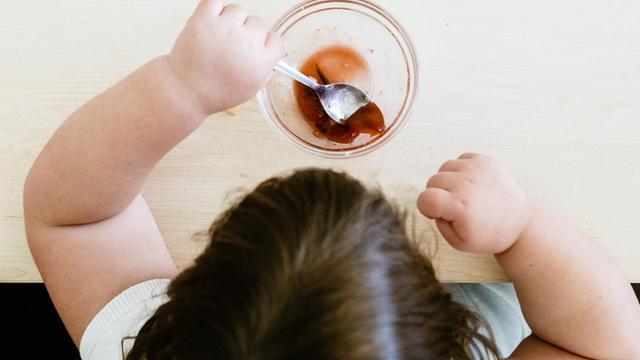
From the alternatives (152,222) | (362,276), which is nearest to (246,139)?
(152,222)

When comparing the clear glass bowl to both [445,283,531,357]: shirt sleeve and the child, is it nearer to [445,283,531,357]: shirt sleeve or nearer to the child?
the child

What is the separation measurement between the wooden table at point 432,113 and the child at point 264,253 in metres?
0.03

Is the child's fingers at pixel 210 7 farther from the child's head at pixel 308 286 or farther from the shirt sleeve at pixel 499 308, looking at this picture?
the shirt sleeve at pixel 499 308

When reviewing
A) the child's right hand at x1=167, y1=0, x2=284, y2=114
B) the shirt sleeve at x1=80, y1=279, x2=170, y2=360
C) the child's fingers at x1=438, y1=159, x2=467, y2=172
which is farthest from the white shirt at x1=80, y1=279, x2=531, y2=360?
the child's fingers at x1=438, y1=159, x2=467, y2=172

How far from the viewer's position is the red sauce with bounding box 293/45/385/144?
2.03 feet

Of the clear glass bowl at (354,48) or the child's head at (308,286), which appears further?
the clear glass bowl at (354,48)

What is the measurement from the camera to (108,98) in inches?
22.9

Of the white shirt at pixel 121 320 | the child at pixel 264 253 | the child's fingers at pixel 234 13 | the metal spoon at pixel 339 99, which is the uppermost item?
the child's fingers at pixel 234 13

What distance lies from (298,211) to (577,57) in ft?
1.17

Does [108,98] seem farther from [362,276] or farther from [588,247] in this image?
[588,247]

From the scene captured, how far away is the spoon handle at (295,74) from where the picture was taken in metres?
0.57

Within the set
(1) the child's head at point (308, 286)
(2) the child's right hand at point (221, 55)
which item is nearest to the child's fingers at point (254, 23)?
(2) the child's right hand at point (221, 55)

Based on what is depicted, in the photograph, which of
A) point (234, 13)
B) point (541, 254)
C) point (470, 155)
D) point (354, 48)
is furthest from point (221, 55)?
point (541, 254)

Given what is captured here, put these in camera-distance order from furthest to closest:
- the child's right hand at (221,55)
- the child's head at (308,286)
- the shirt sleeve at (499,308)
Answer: the shirt sleeve at (499,308)
the child's right hand at (221,55)
the child's head at (308,286)
